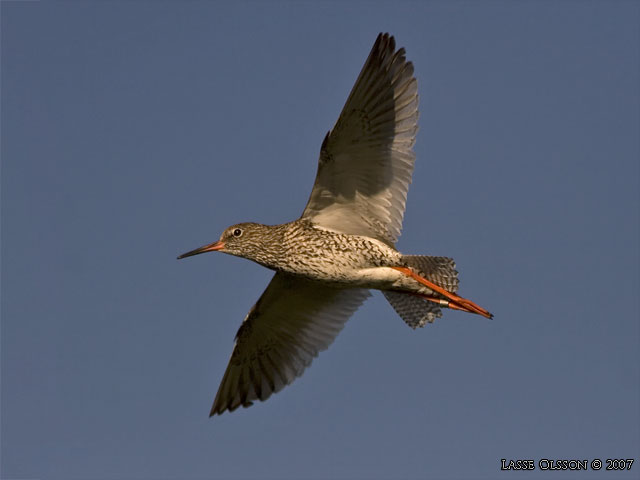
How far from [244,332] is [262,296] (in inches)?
25.9

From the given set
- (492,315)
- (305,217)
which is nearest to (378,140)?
(305,217)

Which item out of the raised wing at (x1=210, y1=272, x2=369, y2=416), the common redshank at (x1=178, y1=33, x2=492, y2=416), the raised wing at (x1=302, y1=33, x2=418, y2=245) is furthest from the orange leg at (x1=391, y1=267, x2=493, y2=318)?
the raised wing at (x1=210, y1=272, x2=369, y2=416)

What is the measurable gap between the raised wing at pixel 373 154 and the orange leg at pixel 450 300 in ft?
1.68

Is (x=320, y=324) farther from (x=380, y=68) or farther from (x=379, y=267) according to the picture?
(x=380, y=68)

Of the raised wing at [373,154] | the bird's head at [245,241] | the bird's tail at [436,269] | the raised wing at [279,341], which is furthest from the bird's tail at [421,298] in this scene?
the bird's head at [245,241]

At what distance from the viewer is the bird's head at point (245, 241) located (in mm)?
10773

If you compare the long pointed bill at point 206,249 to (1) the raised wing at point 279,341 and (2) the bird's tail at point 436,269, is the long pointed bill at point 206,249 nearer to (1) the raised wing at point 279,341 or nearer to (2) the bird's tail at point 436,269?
(1) the raised wing at point 279,341

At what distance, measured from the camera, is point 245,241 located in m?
10.9

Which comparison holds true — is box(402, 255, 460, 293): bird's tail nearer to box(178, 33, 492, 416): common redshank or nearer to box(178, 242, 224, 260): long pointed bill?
box(178, 33, 492, 416): common redshank

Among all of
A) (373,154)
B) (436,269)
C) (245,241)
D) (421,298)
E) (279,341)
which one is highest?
(373,154)

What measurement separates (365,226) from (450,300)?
146 cm

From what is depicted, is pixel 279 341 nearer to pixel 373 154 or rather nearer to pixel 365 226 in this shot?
pixel 365 226

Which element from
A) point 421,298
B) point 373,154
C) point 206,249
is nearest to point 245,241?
point 206,249

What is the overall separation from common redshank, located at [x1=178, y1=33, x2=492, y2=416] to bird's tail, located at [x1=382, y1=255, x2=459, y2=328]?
13mm
